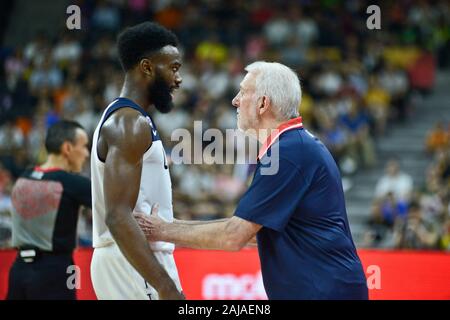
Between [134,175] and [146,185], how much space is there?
8.7 inches

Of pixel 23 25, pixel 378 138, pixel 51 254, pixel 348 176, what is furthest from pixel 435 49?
pixel 51 254

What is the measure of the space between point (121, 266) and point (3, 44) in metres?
15.3

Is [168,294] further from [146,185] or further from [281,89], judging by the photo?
[281,89]

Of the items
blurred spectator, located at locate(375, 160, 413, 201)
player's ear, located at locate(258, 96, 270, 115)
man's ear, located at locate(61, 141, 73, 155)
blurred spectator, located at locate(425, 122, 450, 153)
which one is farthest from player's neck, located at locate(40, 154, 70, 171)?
blurred spectator, located at locate(425, 122, 450, 153)

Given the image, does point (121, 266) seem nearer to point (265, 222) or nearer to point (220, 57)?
point (265, 222)

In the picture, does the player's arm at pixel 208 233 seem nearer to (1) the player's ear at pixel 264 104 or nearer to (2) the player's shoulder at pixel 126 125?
(2) the player's shoulder at pixel 126 125

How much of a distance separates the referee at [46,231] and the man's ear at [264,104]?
2.31 meters

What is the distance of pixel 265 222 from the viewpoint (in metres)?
4.46

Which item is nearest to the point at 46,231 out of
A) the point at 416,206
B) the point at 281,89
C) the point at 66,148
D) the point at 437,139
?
the point at 66,148

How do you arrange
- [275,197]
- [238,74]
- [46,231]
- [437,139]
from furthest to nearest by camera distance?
[238,74] < [437,139] < [46,231] < [275,197]

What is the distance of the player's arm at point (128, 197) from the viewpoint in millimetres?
4363

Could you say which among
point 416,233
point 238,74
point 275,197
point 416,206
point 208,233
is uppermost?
point 238,74

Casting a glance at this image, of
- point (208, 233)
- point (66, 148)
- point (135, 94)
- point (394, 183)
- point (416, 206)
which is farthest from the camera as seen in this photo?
point (394, 183)

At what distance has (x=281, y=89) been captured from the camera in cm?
463
